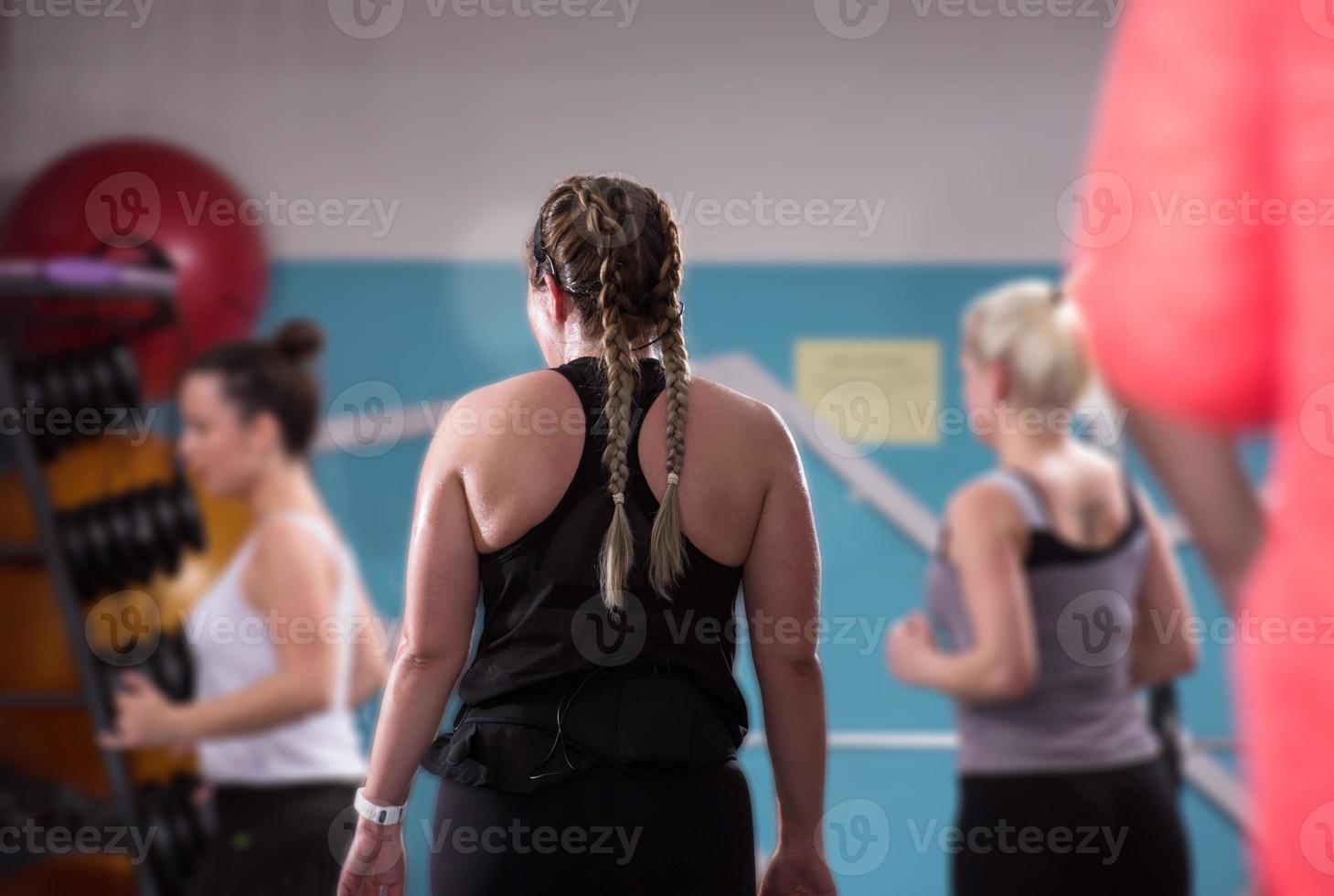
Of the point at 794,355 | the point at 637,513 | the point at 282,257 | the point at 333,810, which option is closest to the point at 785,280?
the point at 794,355

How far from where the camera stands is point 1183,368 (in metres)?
0.57

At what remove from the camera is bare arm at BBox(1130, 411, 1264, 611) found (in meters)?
0.61

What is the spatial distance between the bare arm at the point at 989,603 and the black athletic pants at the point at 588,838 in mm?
793

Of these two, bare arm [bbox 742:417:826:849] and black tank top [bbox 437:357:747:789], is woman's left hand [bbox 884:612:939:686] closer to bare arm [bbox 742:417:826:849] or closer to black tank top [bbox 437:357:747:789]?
bare arm [bbox 742:417:826:849]

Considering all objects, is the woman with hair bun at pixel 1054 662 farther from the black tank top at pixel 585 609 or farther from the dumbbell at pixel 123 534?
the dumbbell at pixel 123 534

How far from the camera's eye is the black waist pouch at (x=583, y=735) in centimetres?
131

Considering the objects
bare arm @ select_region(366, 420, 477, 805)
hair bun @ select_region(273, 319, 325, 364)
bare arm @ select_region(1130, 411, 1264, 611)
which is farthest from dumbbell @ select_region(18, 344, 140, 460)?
bare arm @ select_region(1130, 411, 1264, 611)

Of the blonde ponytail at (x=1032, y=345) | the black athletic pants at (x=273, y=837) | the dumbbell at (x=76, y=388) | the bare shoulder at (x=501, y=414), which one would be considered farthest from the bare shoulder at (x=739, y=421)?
the dumbbell at (x=76, y=388)

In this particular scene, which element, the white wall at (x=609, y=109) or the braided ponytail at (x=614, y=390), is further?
the white wall at (x=609, y=109)

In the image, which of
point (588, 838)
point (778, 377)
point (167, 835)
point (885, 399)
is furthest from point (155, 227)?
point (588, 838)

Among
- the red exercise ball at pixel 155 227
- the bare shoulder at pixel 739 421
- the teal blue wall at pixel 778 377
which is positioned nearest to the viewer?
the bare shoulder at pixel 739 421

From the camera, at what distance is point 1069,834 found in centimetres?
189

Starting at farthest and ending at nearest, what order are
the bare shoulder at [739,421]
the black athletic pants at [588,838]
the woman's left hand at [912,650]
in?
the woman's left hand at [912,650] < the bare shoulder at [739,421] < the black athletic pants at [588,838]

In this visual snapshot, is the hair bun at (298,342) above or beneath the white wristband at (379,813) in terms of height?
above
